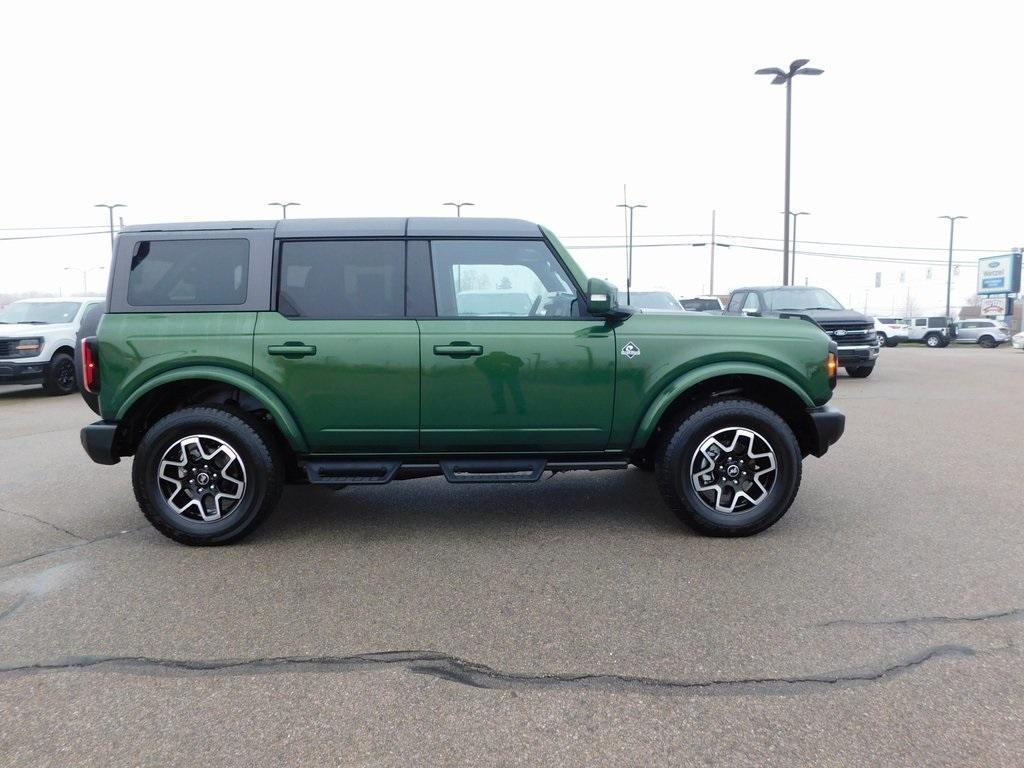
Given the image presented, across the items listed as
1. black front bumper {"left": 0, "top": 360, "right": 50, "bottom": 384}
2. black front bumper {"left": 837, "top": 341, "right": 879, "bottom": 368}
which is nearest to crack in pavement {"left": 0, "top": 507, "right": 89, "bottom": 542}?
black front bumper {"left": 0, "top": 360, "right": 50, "bottom": 384}

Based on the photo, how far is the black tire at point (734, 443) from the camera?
4527 millimetres

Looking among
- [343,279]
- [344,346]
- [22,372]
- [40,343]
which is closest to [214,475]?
[344,346]

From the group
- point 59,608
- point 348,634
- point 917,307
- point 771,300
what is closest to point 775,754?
point 348,634

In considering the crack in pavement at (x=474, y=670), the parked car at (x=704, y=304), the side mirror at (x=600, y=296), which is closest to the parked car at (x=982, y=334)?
the parked car at (x=704, y=304)

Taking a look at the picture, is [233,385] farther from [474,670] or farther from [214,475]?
[474,670]

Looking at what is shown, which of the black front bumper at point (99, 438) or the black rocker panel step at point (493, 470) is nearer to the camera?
the black front bumper at point (99, 438)

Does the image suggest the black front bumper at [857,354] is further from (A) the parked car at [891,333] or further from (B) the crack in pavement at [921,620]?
(A) the parked car at [891,333]

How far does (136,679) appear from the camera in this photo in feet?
9.55

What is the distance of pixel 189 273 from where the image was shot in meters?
4.58

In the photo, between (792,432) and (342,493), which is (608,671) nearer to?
(792,432)

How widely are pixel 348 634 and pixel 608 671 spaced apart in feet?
3.78

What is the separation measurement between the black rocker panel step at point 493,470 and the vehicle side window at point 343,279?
989 mm

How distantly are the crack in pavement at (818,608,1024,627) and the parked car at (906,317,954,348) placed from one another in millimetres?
42431

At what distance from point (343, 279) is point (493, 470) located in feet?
4.88
